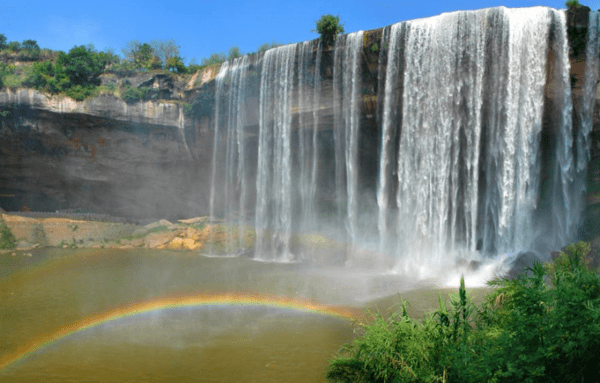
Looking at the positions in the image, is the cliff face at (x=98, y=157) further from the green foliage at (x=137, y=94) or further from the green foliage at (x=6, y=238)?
the green foliage at (x=6, y=238)

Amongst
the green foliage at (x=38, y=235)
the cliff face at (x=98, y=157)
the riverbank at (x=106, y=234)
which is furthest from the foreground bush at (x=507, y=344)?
the green foliage at (x=38, y=235)

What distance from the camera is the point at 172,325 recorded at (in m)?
12.4

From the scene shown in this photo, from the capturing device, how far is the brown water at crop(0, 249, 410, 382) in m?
9.40

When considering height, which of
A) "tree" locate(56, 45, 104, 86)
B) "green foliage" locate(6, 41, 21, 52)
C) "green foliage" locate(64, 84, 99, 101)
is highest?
"green foliage" locate(6, 41, 21, 52)

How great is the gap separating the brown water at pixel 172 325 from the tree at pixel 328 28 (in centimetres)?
1091

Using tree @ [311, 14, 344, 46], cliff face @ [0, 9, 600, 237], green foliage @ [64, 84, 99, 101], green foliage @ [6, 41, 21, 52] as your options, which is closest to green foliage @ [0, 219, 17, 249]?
cliff face @ [0, 9, 600, 237]

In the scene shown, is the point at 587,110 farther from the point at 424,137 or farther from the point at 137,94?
the point at 137,94

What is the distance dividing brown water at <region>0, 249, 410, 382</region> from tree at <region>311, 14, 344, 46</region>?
1091 cm

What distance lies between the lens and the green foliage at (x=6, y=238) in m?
26.1

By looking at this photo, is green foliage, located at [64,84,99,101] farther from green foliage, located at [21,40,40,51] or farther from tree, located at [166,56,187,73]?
green foliage, located at [21,40,40,51]

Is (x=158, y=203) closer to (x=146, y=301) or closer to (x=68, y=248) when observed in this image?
(x=68, y=248)

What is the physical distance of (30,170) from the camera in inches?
1156

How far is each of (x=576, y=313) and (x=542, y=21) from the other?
620 inches

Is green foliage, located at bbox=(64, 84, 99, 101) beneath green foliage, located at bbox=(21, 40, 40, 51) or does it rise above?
beneath
